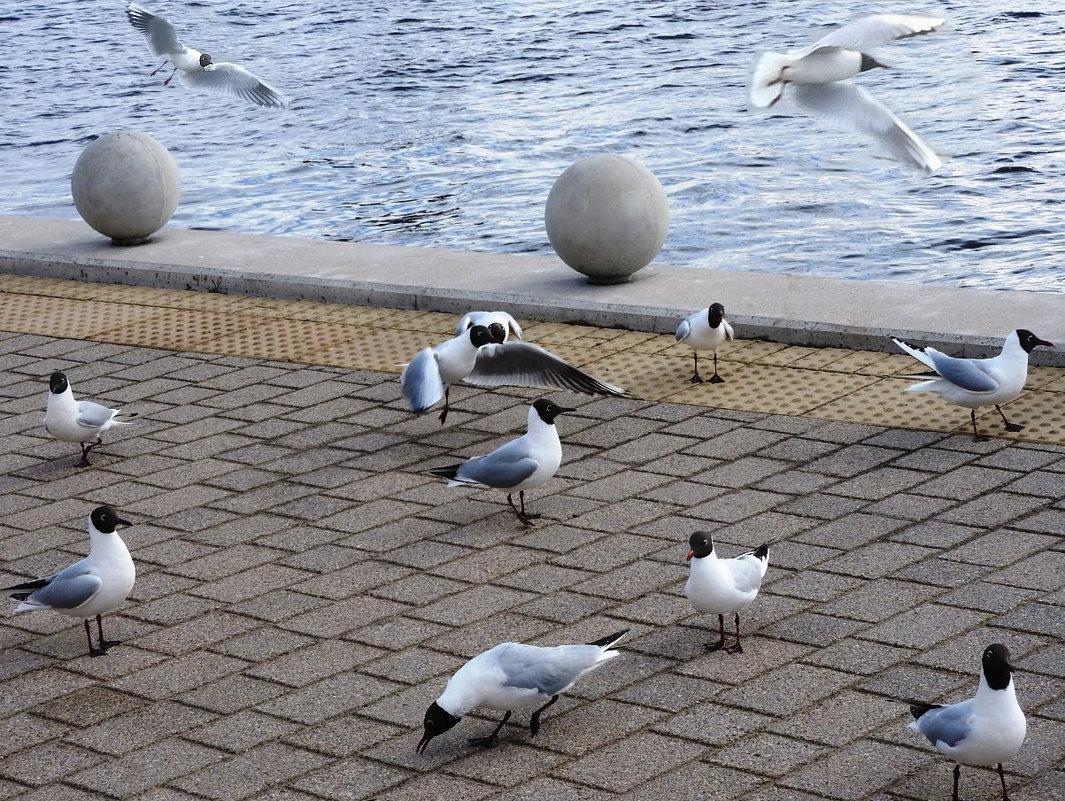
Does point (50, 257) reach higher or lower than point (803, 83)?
lower

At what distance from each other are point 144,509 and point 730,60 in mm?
21222

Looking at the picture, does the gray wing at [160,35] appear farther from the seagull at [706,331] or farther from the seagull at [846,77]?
the seagull at [846,77]

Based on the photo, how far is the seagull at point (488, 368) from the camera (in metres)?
7.45

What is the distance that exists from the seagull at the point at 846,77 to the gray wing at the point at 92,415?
3820 mm

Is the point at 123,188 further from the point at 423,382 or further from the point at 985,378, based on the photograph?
the point at 985,378

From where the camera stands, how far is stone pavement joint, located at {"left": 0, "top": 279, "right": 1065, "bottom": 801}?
4.82m

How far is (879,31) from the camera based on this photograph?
552cm

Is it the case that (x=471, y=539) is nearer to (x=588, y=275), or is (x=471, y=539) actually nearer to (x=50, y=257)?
(x=588, y=275)

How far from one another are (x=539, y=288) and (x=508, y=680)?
17.5 feet

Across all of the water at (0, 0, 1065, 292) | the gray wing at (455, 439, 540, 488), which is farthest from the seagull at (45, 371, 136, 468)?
the water at (0, 0, 1065, 292)

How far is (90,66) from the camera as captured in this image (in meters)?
32.0

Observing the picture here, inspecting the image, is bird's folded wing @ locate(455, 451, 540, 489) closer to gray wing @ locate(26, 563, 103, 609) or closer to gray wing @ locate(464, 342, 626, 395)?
gray wing @ locate(464, 342, 626, 395)

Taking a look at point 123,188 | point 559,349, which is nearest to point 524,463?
point 559,349

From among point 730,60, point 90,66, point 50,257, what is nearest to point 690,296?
point 50,257
